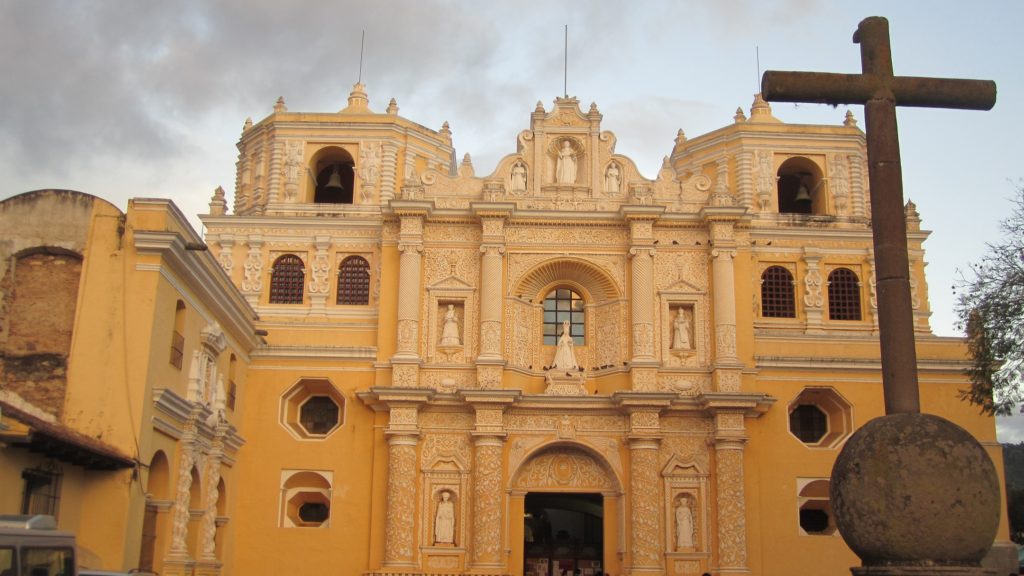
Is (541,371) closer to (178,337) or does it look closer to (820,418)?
(820,418)

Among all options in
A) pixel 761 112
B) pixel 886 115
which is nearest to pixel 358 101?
pixel 761 112

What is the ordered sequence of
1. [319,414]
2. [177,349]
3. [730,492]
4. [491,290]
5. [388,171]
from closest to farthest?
[177,349], [730,492], [491,290], [319,414], [388,171]

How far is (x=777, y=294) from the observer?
97.5ft

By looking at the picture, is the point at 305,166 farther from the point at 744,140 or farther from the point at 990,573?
the point at 990,573

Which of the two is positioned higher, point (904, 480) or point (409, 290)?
point (409, 290)

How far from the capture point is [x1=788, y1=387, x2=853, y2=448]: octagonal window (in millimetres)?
27688

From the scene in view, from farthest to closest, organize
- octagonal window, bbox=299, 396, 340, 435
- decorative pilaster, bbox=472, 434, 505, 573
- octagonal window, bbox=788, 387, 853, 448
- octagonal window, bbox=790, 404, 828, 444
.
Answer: octagonal window, bbox=790, 404, 828, 444 → octagonal window, bbox=299, 396, 340, 435 → octagonal window, bbox=788, 387, 853, 448 → decorative pilaster, bbox=472, 434, 505, 573

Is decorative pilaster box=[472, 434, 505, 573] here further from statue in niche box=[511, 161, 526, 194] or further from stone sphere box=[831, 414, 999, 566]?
stone sphere box=[831, 414, 999, 566]

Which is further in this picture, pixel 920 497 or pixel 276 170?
pixel 276 170

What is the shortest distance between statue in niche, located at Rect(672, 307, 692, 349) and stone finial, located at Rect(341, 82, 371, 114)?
1111 centimetres

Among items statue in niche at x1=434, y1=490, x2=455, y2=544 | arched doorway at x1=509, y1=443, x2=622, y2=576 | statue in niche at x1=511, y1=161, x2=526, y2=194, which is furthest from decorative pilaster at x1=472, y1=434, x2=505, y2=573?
statue in niche at x1=511, y1=161, x2=526, y2=194

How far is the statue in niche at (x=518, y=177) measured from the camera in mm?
28797

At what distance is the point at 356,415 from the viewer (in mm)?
27062

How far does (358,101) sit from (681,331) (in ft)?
39.5
